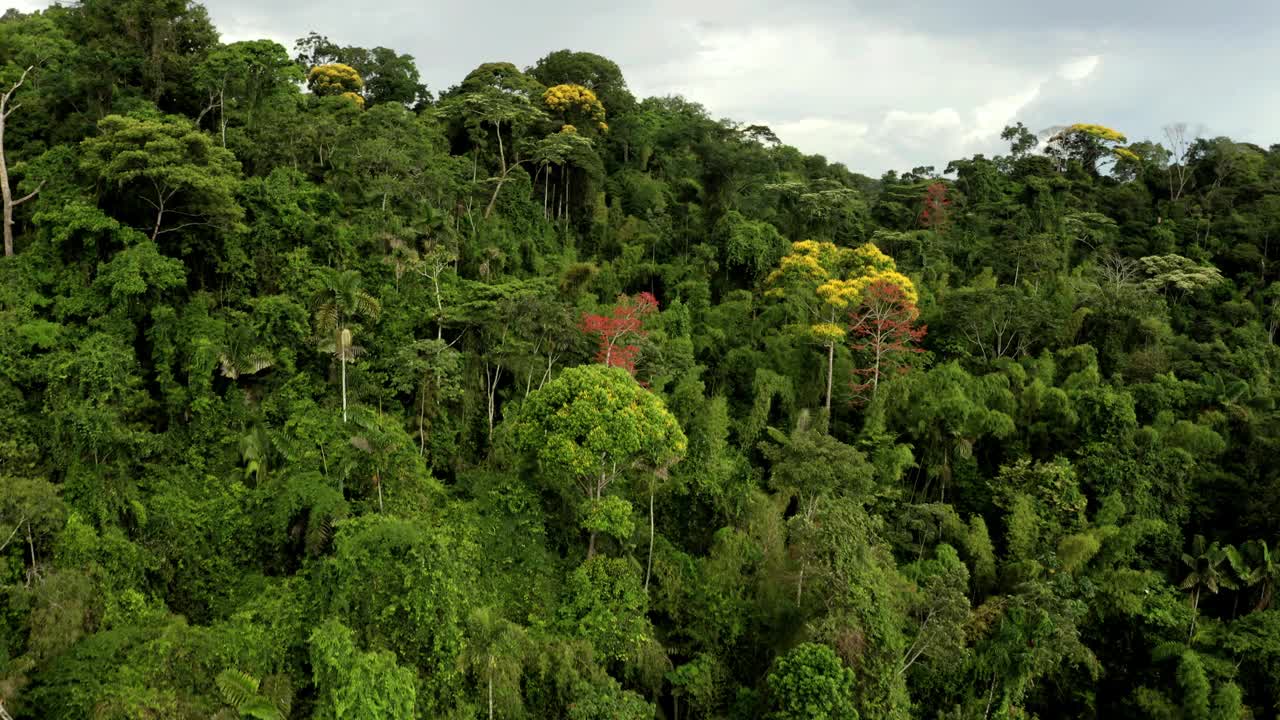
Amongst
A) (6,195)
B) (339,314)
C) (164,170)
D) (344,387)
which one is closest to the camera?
(344,387)

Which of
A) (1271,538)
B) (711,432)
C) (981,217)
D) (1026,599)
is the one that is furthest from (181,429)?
(981,217)

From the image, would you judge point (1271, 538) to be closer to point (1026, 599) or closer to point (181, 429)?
point (1026, 599)

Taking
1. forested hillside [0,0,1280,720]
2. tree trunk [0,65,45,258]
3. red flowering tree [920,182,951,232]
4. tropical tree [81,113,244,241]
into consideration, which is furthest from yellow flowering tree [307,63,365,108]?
red flowering tree [920,182,951,232]

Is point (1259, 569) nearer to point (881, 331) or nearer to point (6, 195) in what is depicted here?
point (881, 331)

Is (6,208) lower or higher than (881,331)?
higher

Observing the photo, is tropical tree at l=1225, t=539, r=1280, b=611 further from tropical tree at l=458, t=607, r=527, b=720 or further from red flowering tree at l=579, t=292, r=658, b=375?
tropical tree at l=458, t=607, r=527, b=720

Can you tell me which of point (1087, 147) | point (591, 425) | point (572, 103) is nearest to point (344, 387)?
point (591, 425)
